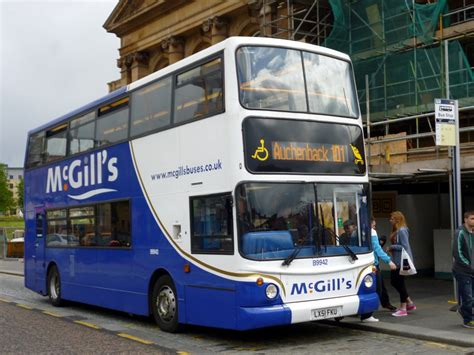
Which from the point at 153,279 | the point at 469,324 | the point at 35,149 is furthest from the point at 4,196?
the point at 469,324

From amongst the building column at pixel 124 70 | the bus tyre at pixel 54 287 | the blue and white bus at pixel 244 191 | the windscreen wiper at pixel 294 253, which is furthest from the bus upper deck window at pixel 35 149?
the building column at pixel 124 70

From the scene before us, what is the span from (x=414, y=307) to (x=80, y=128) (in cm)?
726

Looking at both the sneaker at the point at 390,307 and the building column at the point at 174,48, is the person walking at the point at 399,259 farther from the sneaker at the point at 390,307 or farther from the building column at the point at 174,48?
the building column at the point at 174,48

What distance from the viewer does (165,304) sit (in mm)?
10508

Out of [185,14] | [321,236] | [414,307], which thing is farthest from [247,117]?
[185,14]

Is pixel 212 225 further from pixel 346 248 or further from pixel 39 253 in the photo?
pixel 39 253

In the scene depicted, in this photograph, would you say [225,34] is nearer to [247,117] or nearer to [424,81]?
[424,81]

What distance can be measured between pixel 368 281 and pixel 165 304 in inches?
124

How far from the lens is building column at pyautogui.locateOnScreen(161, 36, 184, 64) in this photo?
34.7 meters

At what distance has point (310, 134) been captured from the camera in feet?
31.1

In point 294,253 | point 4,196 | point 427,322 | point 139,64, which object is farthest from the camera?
point 4,196

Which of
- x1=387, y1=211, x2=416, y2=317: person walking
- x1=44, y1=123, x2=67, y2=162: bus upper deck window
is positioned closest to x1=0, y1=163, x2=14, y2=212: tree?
x1=44, y1=123, x2=67, y2=162: bus upper deck window

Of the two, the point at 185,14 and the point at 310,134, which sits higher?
the point at 185,14

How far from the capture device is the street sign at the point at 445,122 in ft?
36.3
